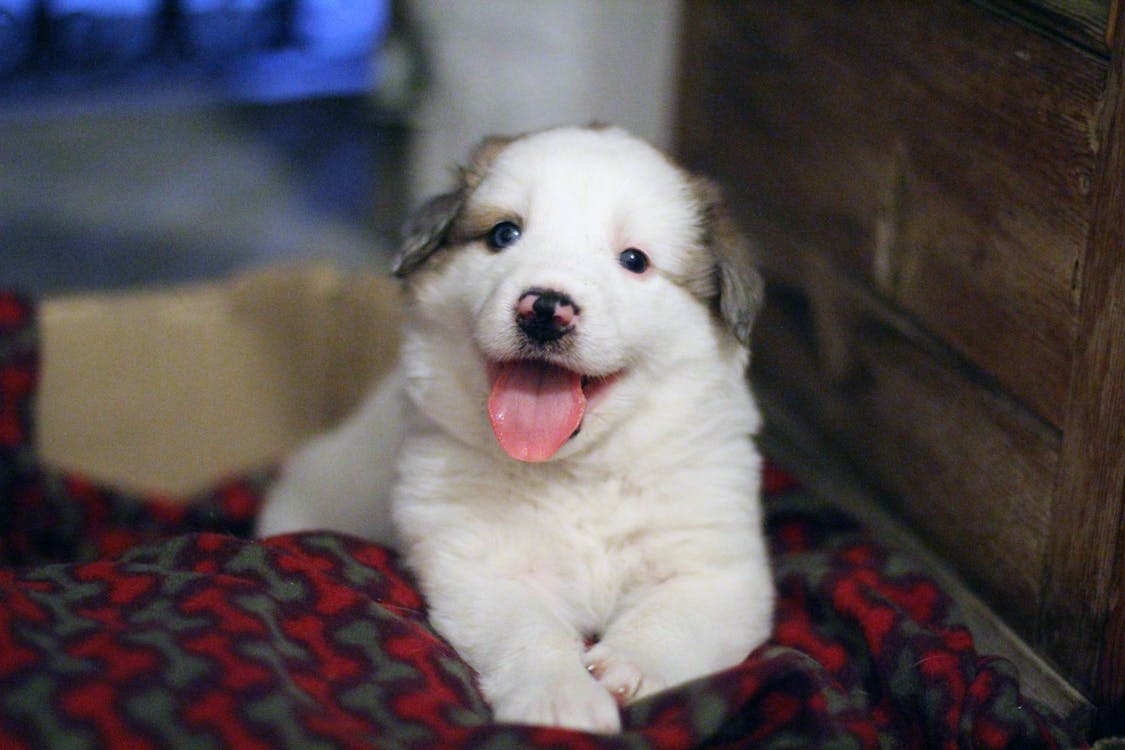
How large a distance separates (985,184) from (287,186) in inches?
153

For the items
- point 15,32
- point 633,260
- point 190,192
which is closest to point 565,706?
point 633,260

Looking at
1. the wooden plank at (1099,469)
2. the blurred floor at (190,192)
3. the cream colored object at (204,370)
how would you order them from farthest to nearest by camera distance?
the blurred floor at (190,192), the cream colored object at (204,370), the wooden plank at (1099,469)

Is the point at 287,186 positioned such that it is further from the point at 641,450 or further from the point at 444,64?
the point at 641,450

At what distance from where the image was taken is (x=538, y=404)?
2117mm

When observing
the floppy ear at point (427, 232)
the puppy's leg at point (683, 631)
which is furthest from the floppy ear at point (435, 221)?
the puppy's leg at point (683, 631)

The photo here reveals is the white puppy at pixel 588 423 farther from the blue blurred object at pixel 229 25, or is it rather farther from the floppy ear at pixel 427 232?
the blue blurred object at pixel 229 25

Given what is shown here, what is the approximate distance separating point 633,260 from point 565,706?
79cm

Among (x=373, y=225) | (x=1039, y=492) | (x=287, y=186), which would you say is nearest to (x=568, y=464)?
(x=1039, y=492)

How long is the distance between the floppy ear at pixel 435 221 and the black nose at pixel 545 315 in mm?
370

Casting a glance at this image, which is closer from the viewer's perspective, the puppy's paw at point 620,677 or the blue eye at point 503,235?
the puppy's paw at point 620,677

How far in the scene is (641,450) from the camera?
7.36 feet

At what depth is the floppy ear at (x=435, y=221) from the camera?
227 cm

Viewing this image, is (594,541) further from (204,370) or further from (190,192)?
(190,192)

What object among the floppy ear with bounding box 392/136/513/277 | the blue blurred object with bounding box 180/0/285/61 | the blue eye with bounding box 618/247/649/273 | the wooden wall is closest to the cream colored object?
the wooden wall
